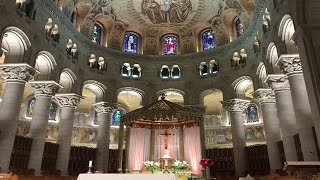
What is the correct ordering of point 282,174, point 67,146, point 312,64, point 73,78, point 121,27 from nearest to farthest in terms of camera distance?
1. point 312,64
2. point 282,174
3. point 67,146
4. point 73,78
5. point 121,27

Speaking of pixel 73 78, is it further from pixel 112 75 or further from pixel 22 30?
pixel 22 30

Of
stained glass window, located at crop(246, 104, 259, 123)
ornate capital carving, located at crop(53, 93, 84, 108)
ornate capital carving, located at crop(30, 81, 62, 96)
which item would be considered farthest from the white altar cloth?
stained glass window, located at crop(246, 104, 259, 123)

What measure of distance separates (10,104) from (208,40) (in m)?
18.3

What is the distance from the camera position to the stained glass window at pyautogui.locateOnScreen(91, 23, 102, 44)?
2595 cm

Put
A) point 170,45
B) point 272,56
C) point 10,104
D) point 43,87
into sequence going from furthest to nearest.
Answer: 1. point 170,45
2. point 43,87
3. point 272,56
4. point 10,104

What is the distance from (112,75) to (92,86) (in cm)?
204

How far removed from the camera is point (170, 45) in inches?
1116

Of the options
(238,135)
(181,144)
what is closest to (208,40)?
(238,135)

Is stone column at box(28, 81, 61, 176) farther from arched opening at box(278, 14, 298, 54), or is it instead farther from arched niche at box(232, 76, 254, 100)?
arched opening at box(278, 14, 298, 54)

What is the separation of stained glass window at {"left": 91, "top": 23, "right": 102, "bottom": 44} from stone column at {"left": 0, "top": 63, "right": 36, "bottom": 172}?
9545 mm

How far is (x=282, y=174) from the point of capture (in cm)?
1652

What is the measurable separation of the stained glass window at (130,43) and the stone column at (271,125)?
12706 millimetres

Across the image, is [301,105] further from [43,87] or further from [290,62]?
[43,87]

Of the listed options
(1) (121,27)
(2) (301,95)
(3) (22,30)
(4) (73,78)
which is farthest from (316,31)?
(1) (121,27)
